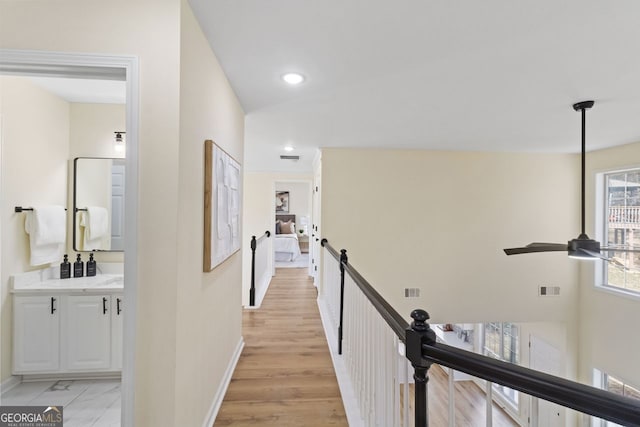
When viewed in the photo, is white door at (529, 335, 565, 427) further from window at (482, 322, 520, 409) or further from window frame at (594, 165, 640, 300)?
window frame at (594, 165, 640, 300)

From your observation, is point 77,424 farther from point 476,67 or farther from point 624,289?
point 624,289

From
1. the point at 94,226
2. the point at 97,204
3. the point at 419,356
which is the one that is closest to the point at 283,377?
the point at 419,356

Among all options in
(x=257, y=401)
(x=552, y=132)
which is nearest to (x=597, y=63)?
(x=552, y=132)

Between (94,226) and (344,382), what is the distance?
264 cm

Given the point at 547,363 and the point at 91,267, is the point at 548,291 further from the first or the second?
the point at 91,267

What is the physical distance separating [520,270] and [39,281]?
19.4ft

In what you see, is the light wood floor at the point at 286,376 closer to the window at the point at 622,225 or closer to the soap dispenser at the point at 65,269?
the soap dispenser at the point at 65,269

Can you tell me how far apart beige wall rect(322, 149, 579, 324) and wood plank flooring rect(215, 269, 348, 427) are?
1436mm

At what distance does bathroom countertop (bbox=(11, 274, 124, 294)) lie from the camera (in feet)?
7.16

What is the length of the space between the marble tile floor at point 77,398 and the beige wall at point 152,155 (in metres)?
1.11

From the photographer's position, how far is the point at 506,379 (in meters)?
0.73

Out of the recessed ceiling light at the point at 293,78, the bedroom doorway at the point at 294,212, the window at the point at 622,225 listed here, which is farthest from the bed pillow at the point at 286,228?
the recessed ceiling light at the point at 293,78

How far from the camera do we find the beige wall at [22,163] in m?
2.10

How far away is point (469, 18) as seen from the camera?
4.59ft
